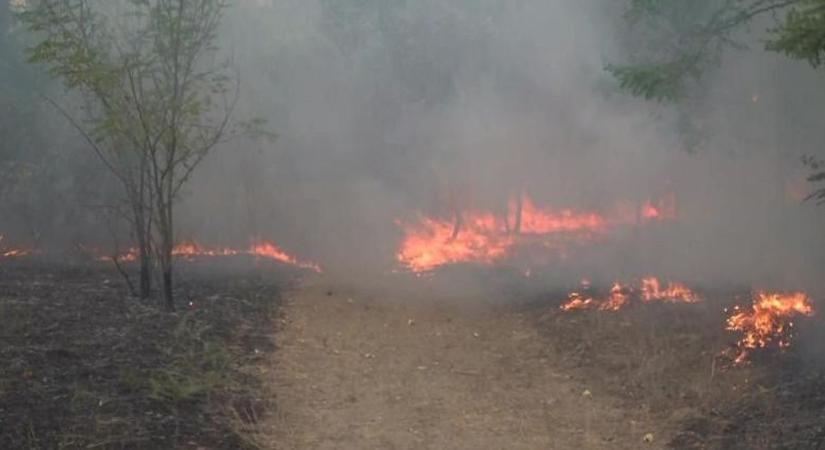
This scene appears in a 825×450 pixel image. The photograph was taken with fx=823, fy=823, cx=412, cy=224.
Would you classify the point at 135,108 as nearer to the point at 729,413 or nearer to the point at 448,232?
the point at 729,413

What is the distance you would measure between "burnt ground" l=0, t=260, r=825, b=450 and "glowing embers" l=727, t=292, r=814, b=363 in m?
0.19

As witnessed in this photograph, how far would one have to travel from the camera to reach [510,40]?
18.0 metres

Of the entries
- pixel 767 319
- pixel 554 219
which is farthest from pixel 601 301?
pixel 554 219

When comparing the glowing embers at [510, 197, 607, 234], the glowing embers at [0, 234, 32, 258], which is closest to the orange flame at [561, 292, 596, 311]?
the glowing embers at [510, 197, 607, 234]

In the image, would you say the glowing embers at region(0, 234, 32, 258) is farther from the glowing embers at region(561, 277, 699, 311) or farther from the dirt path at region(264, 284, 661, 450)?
the glowing embers at region(561, 277, 699, 311)

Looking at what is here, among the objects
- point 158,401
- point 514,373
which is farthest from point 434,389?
point 158,401

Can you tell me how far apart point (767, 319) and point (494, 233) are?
411 inches

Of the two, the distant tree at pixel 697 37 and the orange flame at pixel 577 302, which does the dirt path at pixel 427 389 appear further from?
the distant tree at pixel 697 37

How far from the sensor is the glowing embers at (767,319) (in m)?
8.11

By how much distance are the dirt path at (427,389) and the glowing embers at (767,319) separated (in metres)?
1.90

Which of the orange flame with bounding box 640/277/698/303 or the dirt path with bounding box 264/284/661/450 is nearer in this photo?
the dirt path with bounding box 264/284/661/450

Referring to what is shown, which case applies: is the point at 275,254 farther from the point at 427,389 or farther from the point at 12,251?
the point at 427,389

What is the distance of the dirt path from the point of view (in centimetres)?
640

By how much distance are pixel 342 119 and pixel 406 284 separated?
257 inches
